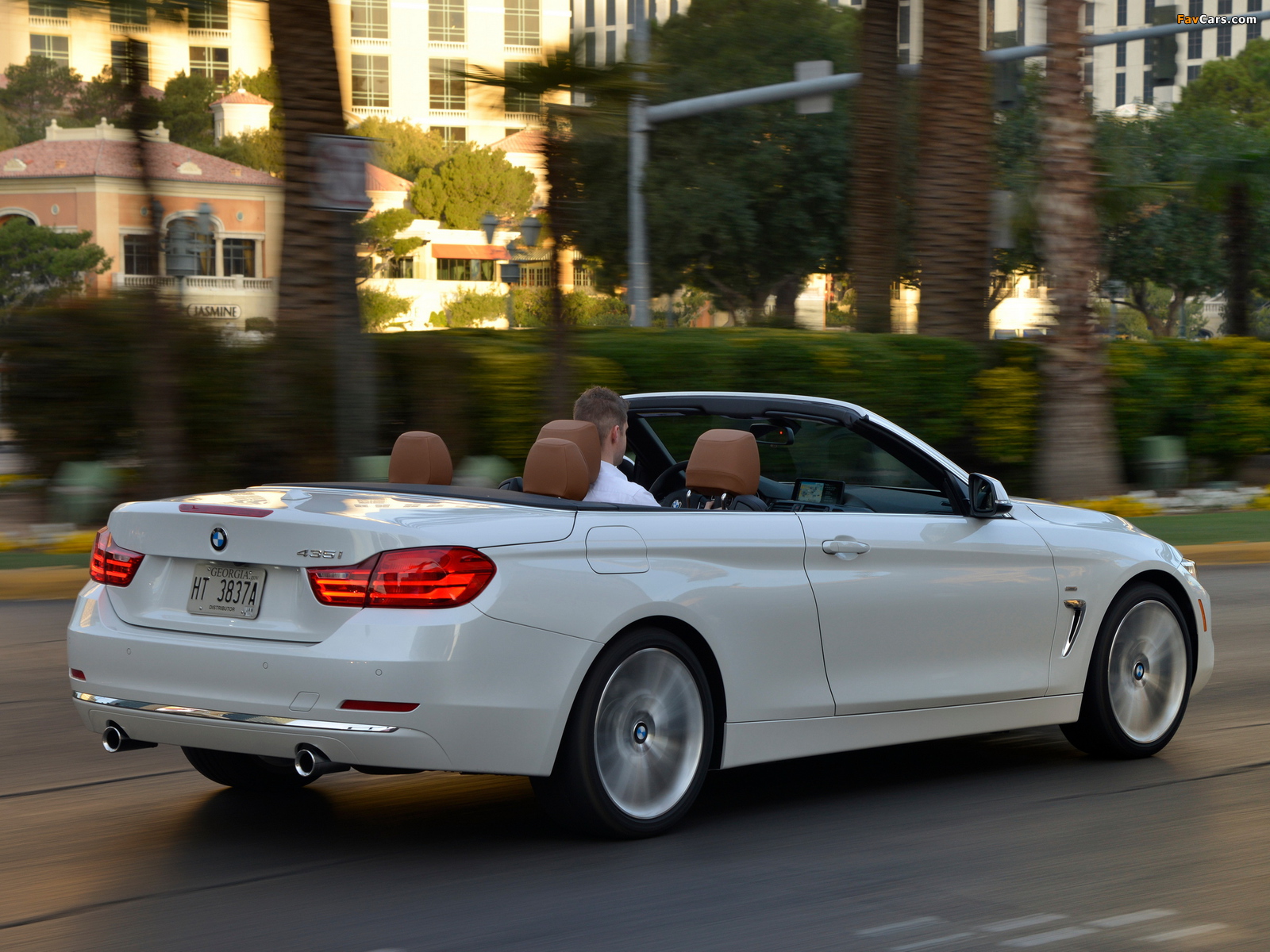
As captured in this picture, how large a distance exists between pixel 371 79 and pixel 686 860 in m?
137

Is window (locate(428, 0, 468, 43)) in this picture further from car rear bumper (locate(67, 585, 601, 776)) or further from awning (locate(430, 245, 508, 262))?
car rear bumper (locate(67, 585, 601, 776))

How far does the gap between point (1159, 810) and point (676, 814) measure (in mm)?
1813

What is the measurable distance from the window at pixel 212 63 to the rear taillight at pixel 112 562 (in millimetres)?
127083

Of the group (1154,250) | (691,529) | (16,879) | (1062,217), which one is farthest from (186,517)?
(1154,250)

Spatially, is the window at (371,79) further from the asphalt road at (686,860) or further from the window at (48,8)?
the asphalt road at (686,860)

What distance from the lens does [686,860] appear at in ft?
17.7

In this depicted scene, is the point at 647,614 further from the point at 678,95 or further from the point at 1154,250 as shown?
the point at 1154,250

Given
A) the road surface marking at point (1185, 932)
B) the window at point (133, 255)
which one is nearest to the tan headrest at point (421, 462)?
the road surface marking at point (1185, 932)

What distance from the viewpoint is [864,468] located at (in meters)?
6.94

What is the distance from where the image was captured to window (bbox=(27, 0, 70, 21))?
14.4 metres

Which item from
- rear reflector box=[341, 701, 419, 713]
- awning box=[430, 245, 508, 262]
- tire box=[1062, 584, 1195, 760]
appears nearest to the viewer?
rear reflector box=[341, 701, 419, 713]

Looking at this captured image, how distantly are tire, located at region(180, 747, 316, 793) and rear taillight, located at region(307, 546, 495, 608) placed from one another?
136 centimetres

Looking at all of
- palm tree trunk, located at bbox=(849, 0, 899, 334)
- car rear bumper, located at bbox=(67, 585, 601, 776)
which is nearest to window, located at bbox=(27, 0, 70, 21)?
palm tree trunk, located at bbox=(849, 0, 899, 334)

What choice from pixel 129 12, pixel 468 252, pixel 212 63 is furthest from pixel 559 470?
pixel 212 63
